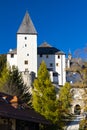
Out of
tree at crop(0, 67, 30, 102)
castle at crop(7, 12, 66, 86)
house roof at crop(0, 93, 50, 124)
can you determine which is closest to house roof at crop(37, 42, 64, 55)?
castle at crop(7, 12, 66, 86)

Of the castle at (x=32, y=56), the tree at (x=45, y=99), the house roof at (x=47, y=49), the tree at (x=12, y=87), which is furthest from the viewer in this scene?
the house roof at (x=47, y=49)

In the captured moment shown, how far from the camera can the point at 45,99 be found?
4750 centimetres

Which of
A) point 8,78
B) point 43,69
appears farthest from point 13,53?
point 43,69

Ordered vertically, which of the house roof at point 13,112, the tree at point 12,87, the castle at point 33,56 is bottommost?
the house roof at point 13,112

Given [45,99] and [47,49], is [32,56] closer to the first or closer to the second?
[47,49]

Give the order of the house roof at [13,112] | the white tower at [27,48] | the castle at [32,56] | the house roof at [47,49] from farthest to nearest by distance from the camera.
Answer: the house roof at [47,49]
the castle at [32,56]
the white tower at [27,48]
the house roof at [13,112]

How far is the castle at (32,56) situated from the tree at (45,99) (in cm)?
5769

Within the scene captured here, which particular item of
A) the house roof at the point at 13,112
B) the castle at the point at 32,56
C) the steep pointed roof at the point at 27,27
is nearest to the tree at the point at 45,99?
the house roof at the point at 13,112

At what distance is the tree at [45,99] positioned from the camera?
4641 centimetres

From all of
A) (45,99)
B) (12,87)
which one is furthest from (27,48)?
(45,99)

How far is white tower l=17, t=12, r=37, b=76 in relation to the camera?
363 feet

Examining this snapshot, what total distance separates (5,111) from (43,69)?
19.8 m

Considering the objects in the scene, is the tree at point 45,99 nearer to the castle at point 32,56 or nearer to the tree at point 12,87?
the tree at point 12,87

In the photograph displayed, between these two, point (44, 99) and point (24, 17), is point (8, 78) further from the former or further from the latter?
point (24, 17)
